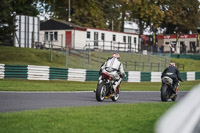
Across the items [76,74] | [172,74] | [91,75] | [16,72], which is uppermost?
[172,74]

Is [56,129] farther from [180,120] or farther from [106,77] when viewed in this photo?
[106,77]

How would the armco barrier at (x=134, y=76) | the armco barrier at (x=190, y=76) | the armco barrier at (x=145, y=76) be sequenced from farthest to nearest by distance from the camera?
the armco barrier at (x=190, y=76), the armco barrier at (x=145, y=76), the armco barrier at (x=134, y=76)

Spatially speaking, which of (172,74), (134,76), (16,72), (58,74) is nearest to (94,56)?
(134,76)

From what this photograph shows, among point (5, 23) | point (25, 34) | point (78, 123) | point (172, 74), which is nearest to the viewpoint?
point (78, 123)

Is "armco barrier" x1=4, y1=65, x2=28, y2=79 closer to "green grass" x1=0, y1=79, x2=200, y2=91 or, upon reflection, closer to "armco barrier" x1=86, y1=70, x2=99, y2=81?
"green grass" x1=0, y1=79, x2=200, y2=91

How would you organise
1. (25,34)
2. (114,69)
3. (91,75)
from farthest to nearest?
1. (25,34)
2. (91,75)
3. (114,69)

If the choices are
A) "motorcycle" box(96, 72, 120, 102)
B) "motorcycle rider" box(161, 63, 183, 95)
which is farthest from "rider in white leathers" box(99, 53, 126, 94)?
"motorcycle rider" box(161, 63, 183, 95)

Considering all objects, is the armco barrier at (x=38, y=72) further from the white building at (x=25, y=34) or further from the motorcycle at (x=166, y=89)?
the white building at (x=25, y=34)

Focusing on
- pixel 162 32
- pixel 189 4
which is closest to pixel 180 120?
pixel 189 4

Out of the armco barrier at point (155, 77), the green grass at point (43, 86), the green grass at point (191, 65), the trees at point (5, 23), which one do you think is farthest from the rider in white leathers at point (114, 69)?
the green grass at point (191, 65)

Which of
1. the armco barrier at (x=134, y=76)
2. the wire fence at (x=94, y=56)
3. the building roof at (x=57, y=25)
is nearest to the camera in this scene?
the armco barrier at (x=134, y=76)

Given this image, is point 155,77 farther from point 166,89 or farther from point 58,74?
point 166,89

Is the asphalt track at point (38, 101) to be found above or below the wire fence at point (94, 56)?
below

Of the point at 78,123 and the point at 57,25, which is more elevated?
the point at 57,25
